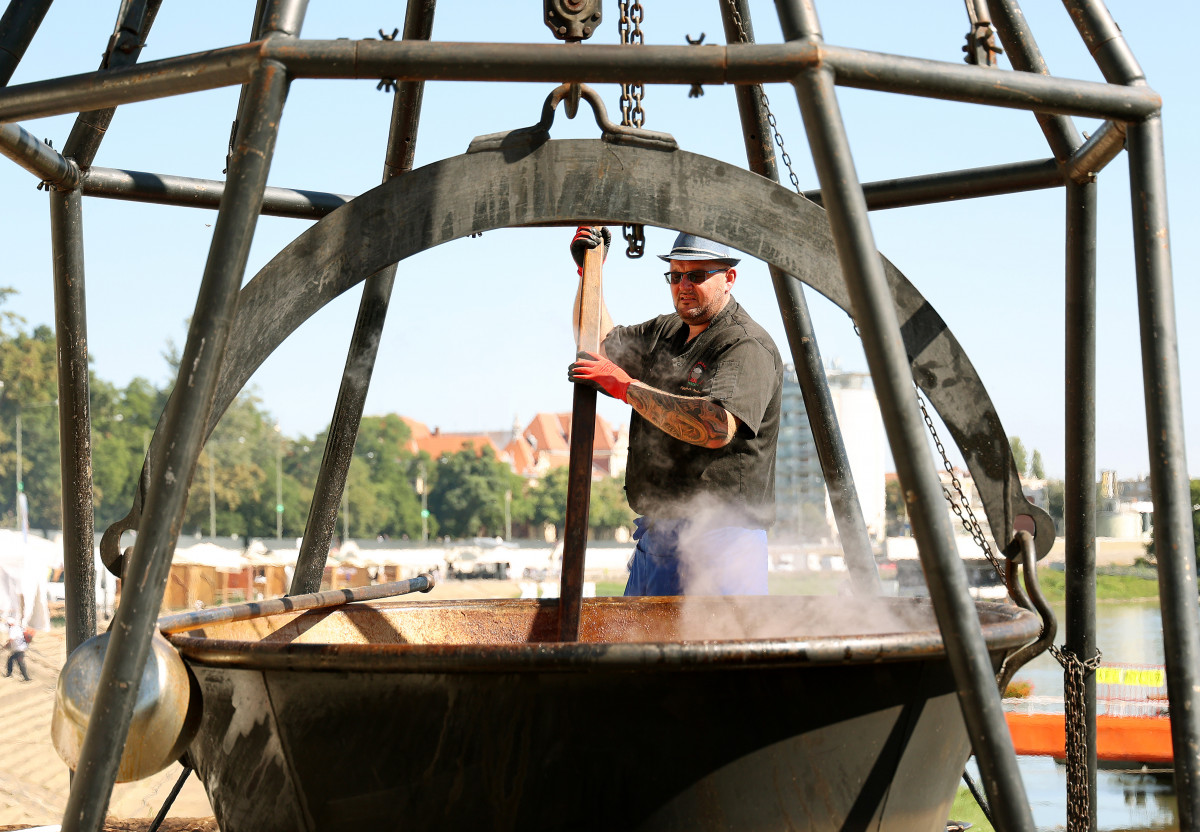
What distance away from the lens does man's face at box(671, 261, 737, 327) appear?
3781 millimetres

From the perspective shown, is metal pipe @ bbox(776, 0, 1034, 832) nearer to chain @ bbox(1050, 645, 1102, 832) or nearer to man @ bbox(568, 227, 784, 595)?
chain @ bbox(1050, 645, 1102, 832)

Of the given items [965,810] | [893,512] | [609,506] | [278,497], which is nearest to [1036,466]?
[893,512]

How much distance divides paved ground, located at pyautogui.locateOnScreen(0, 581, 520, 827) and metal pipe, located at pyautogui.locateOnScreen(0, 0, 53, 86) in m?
7.17

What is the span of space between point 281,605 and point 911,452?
1832 millimetres

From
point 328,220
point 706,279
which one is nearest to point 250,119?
point 328,220

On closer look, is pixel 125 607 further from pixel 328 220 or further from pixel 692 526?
pixel 692 526

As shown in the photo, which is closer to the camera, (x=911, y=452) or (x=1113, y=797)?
(x=911, y=452)

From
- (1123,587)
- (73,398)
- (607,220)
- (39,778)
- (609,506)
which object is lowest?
(39,778)

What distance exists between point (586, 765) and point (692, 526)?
1805 mm

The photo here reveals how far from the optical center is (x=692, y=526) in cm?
367

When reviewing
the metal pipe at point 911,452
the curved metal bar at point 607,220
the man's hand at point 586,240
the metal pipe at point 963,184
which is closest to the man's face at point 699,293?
the man's hand at point 586,240

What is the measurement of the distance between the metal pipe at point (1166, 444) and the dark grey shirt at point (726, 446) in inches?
51.9

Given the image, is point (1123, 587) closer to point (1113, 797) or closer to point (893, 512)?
point (893, 512)

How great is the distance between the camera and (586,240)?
3.34m
